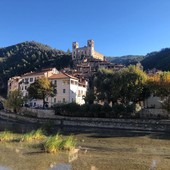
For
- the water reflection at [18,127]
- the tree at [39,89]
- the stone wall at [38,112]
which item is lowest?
the water reflection at [18,127]

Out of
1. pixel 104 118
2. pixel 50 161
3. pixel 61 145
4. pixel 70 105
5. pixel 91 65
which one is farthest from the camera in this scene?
pixel 91 65

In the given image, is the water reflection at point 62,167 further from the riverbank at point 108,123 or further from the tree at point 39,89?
the tree at point 39,89

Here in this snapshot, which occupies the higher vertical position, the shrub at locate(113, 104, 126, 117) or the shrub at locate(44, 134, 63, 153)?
the shrub at locate(113, 104, 126, 117)

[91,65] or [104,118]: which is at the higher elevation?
[91,65]

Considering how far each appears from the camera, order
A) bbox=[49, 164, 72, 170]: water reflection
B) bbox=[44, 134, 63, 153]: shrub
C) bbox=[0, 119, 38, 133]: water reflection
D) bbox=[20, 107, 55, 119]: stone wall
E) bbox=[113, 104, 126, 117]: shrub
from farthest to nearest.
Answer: bbox=[20, 107, 55, 119]: stone wall, bbox=[113, 104, 126, 117]: shrub, bbox=[0, 119, 38, 133]: water reflection, bbox=[44, 134, 63, 153]: shrub, bbox=[49, 164, 72, 170]: water reflection

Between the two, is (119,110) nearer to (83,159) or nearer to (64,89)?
(64,89)

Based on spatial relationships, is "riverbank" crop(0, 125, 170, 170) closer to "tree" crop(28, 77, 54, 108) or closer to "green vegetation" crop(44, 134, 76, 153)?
"green vegetation" crop(44, 134, 76, 153)

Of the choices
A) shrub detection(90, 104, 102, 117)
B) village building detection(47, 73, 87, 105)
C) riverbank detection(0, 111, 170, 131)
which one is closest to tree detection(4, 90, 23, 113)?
riverbank detection(0, 111, 170, 131)

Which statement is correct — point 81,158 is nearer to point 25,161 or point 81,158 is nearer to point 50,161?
point 50,161

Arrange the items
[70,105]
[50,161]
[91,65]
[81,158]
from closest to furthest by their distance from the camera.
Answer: [50,161], [81,158], [70,105], [91,65]

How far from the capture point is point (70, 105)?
63188 millimetres

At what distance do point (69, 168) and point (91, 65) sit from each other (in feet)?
477

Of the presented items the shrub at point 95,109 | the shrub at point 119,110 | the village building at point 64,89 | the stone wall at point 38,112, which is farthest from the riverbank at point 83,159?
the village building at point 64,89

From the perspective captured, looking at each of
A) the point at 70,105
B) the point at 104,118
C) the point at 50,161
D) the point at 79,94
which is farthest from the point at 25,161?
the point at 79,94
